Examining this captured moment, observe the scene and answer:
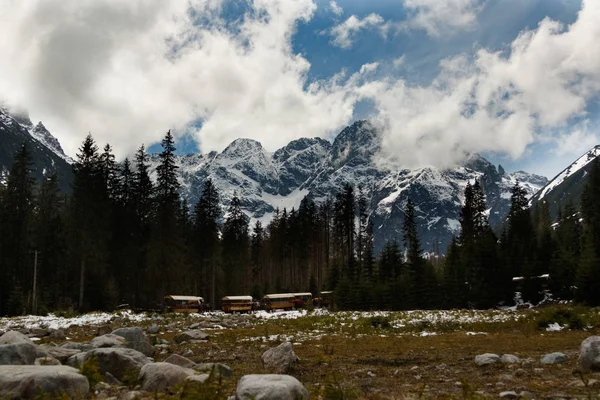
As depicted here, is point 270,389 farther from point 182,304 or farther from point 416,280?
point 416,280

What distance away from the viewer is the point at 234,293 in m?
74.2

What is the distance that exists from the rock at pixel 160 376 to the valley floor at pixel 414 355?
2.93 ft

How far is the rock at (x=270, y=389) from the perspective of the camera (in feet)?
21.1

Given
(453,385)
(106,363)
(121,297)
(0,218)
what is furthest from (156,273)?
(453,385)

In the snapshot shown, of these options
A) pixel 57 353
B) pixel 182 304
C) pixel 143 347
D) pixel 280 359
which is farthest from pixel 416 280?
pixel 57 353

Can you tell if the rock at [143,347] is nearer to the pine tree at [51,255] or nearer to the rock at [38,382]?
the rock at [38,382]

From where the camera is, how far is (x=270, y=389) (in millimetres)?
6496

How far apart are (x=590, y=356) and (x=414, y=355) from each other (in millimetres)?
5498

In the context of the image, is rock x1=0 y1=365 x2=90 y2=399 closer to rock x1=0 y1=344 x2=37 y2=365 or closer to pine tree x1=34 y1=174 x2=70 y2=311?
rock x1=0 y1=344 x2=37 y2=365

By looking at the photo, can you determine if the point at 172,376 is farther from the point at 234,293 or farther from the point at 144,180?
the point at 234,293

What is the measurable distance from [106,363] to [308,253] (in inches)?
2860

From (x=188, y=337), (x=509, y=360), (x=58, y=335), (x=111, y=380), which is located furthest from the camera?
(x=58, y=335)

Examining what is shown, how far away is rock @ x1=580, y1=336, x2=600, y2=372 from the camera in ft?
33.5

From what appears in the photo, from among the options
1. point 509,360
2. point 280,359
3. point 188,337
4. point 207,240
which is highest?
point 207,240
